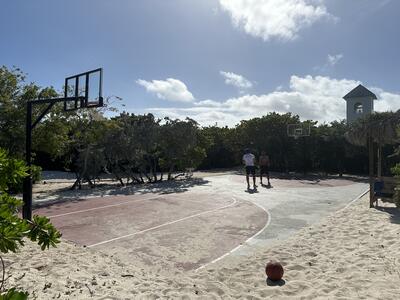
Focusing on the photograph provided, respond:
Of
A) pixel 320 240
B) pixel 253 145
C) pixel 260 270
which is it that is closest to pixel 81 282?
pixel 260 270

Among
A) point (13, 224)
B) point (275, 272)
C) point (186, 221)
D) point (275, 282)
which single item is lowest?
point (275, 282)

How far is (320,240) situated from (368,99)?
36.5m

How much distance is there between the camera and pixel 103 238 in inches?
320

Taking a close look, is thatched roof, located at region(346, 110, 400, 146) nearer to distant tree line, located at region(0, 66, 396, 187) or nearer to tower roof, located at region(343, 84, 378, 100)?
distant tree line, located at region(0, 66, 396, 187)

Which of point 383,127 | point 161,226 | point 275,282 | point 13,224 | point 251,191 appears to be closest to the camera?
point 13,224

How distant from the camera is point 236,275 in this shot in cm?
589

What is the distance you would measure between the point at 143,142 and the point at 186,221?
31.1ft

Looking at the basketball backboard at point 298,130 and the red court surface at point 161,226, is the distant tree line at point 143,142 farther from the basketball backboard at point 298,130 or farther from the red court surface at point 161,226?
the red court surface at point 161,226

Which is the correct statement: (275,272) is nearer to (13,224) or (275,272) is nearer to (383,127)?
(13,224)

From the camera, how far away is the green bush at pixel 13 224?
204 cm

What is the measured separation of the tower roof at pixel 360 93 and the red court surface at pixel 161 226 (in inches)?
1257

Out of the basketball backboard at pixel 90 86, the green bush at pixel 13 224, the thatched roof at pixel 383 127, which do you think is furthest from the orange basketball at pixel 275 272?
the thatched roof at pixel 383 127

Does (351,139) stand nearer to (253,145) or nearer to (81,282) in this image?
(253,145)

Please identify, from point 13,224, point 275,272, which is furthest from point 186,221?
point 13,224
